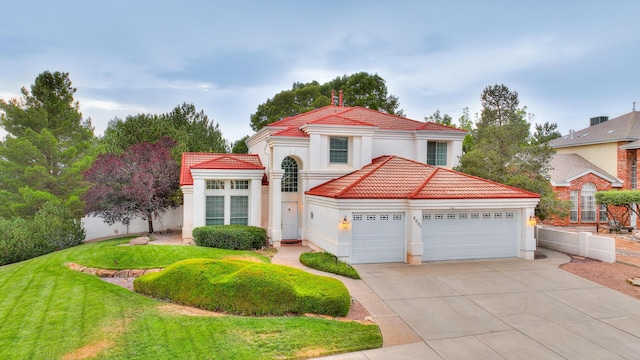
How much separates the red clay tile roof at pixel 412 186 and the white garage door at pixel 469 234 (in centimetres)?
78

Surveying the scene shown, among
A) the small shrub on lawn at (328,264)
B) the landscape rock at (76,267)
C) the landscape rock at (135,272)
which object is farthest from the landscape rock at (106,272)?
the small shrub on lawn at (328,264)

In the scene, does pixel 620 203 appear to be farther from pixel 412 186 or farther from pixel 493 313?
pixel 493 313

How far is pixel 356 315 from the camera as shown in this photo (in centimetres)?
891

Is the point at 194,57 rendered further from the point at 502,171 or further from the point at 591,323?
the point at 591,323

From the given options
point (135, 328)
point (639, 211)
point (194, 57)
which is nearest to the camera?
point (135, 328)

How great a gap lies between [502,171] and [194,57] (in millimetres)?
17887

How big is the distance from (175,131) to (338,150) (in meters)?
15.2

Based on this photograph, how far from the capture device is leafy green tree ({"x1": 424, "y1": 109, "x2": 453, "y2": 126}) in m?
54.5

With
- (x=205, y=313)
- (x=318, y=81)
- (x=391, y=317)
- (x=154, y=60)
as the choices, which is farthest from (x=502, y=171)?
(x=318, y=81)

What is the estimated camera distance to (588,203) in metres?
26.7

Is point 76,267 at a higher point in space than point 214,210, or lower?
lower

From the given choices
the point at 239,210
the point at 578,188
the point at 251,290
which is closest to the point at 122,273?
the point at 251,290

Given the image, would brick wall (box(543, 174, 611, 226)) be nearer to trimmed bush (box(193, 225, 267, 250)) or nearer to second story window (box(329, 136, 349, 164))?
second story window (box(329, 136, 349, 164))

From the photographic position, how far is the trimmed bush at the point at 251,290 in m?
8.66
